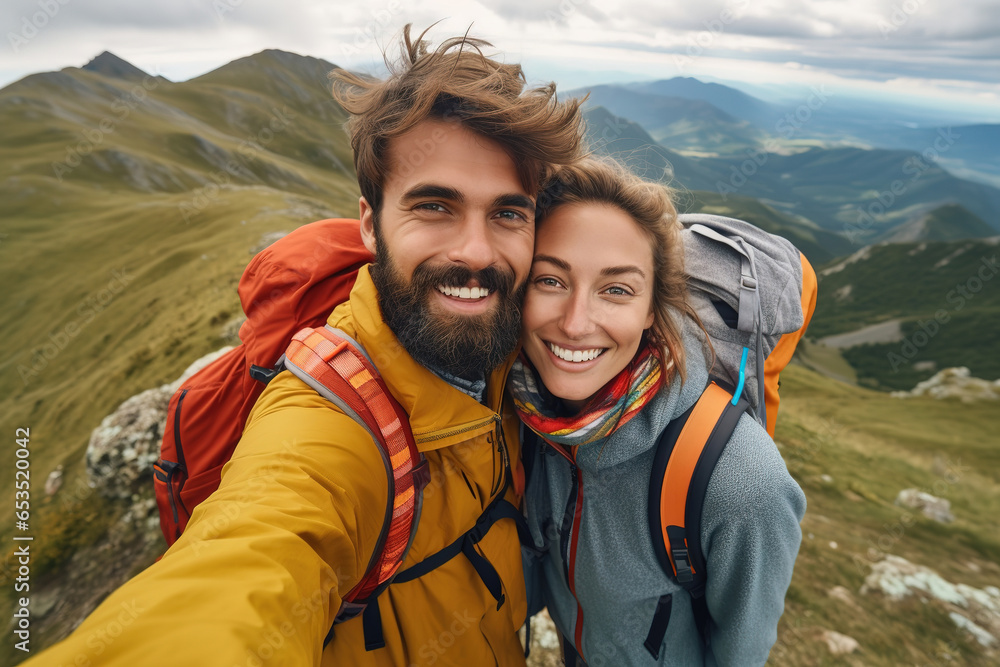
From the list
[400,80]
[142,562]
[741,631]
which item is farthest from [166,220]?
[741,631]

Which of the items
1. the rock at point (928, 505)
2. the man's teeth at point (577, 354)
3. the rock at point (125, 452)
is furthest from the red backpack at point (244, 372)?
the rock at point (928, 505)

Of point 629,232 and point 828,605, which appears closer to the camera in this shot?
point 629,232

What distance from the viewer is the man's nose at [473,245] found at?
3.15 meters

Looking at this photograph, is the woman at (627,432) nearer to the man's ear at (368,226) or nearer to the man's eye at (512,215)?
the man's eye at (512,215)

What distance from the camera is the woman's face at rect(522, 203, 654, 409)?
327cm

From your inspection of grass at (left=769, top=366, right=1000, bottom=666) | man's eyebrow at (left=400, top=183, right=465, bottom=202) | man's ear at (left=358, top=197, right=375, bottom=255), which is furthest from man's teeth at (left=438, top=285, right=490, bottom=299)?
grass at (left=769, top=366, right=1000, bottom=666)

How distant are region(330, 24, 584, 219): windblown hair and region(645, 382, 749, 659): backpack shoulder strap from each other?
1.99 metres

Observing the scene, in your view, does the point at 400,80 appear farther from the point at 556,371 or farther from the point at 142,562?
the point at 142,562

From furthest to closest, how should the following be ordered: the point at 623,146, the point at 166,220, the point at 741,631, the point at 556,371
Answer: the point at 166,220, the point at 623,146, the point at 556,371, the point at 741,631

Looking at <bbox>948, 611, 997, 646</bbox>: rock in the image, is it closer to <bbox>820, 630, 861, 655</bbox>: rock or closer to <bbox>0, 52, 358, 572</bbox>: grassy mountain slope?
<bbox>820, 630, 861, 655</bbox>: rock

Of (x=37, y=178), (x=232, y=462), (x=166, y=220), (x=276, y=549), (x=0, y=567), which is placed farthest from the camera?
(x=37, y=178)

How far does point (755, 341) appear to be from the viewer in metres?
3.46

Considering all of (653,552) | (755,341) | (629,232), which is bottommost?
(653,552)

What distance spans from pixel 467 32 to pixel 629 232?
198cm
